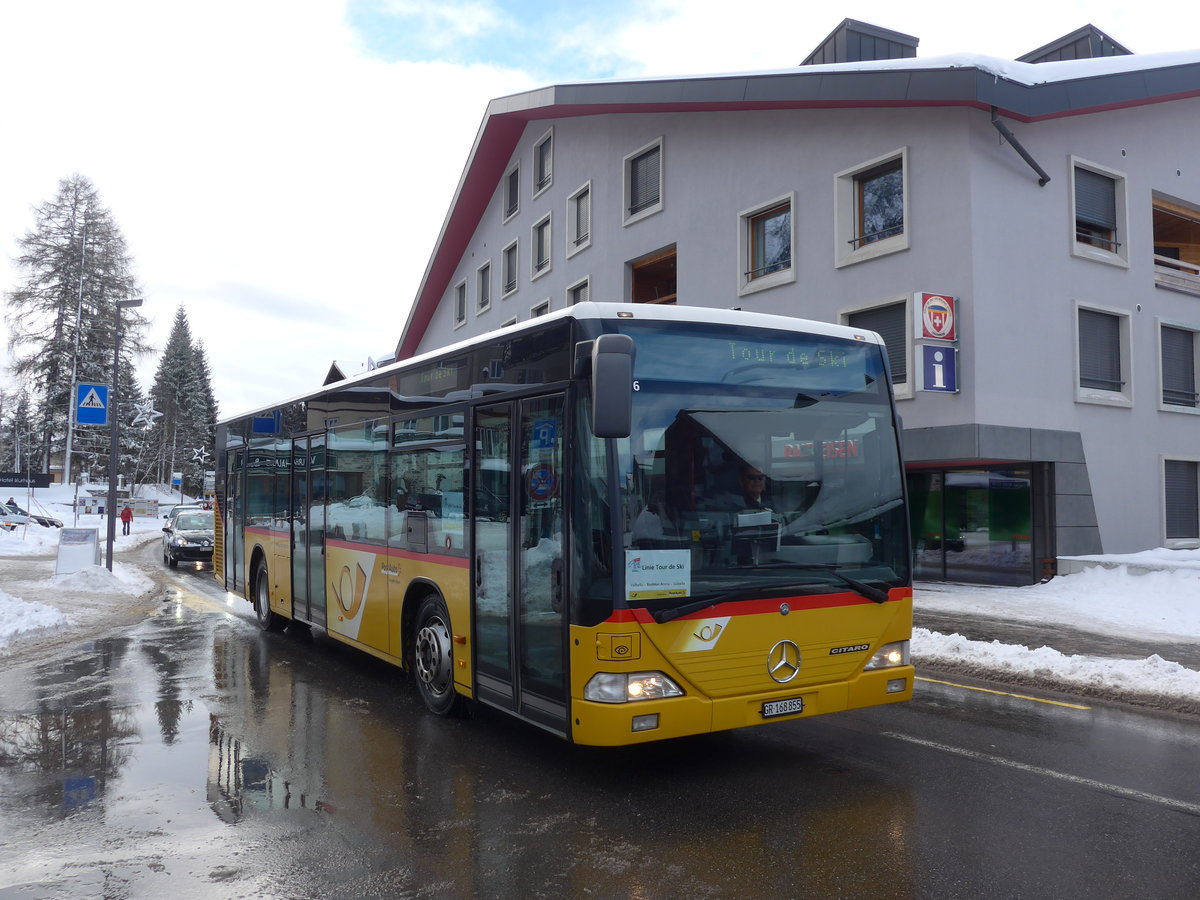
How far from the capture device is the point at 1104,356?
19391mm

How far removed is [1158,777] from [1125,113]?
18.7 metres

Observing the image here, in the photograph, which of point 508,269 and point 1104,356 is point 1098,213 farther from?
point 508,269

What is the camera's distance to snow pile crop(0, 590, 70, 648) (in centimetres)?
1174

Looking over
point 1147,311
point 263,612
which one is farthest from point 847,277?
point 263,612

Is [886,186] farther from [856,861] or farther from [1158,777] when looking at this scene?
[856,861]

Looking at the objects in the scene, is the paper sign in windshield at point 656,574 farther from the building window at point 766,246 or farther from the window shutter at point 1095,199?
the window shutter at point 1095,199

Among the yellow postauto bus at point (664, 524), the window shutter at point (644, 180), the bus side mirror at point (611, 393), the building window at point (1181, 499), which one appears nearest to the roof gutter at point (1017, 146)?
the building window at point (1181, 499)

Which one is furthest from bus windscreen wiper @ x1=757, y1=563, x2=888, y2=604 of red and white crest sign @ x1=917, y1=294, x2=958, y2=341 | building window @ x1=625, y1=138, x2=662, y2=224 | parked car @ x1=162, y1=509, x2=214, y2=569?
parked car @ x1=162, y1=509, x2=214, y2=569

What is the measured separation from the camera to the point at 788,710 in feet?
18.3

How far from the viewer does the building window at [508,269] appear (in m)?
35.9

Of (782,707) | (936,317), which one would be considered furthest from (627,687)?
(936,317)

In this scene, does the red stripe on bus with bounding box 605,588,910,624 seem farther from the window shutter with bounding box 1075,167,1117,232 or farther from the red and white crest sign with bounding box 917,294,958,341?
the window shutter with bounding box 1075,167,1117,232

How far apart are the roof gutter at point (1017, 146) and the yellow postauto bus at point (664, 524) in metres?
13.2

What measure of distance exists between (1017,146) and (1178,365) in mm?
7075
